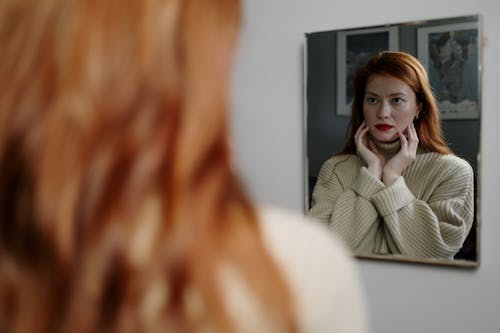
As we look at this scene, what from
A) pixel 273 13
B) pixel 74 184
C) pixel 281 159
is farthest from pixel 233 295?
pixel 273 13

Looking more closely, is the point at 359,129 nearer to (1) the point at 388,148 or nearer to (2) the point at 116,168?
(1) the point at 388,148

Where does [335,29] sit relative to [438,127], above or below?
above

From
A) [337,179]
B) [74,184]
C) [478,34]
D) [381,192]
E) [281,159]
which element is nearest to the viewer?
[74,184]

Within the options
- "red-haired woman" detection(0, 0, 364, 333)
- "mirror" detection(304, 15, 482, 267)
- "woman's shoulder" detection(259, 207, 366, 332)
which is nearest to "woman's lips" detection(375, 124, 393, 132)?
"mirror" detection(304, 15, 482, 267)

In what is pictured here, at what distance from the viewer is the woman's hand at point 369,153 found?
1.75 m

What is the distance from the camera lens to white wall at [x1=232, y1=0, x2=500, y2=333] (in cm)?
161

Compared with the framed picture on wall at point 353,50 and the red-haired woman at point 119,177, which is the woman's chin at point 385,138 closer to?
the framed picture on wall at point 353,50

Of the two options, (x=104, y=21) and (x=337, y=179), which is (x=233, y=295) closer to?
(x=104, y=21)

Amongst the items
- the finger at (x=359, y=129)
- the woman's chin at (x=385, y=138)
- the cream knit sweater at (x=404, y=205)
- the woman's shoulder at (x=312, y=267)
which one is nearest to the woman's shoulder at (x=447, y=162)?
the cream knit sweater at (x=404, y=205)

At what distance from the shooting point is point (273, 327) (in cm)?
46

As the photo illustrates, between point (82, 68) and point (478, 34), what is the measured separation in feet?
4.81

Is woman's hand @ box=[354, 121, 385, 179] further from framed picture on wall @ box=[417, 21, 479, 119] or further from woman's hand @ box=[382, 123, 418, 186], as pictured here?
framed picture on wall @ box=[417, 21, 479, 119]

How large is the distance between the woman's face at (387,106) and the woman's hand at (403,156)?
0.08ft

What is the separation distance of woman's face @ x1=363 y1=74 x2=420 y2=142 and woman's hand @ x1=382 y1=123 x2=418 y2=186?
1.0 inches
